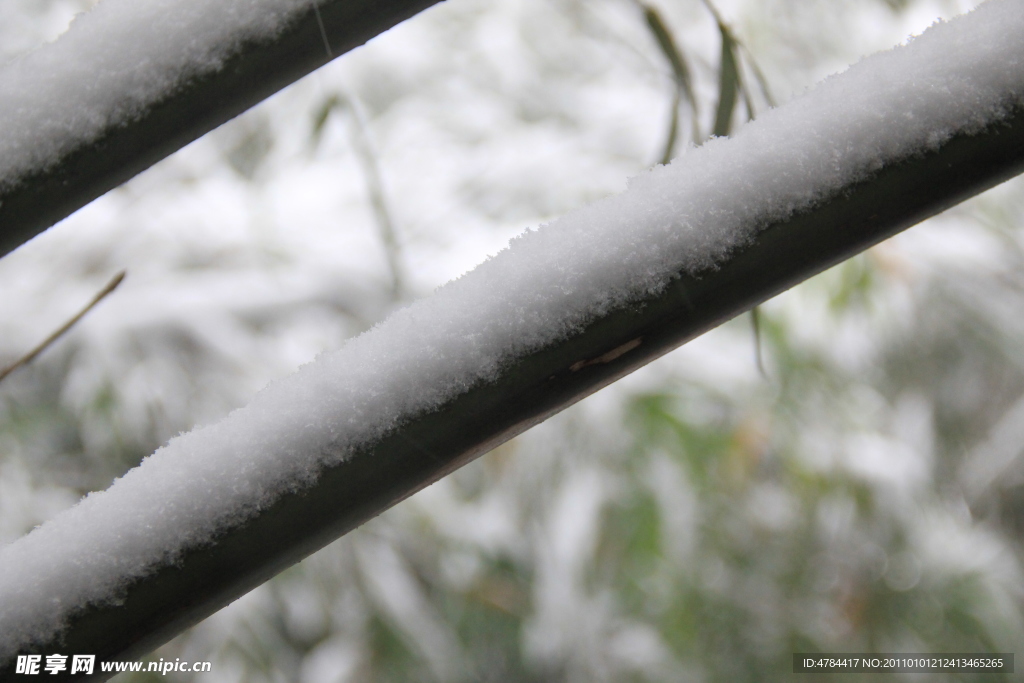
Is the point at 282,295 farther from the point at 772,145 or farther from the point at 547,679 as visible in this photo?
the point at 772,145

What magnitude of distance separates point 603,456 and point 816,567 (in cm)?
50

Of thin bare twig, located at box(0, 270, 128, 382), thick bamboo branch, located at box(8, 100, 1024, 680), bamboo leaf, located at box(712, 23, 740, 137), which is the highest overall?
bamboo leaf, located at box(712, 23, 740, 137)

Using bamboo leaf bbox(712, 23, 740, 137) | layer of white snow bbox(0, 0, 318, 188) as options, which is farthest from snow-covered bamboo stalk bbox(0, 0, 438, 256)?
bamboo leaf bbox(712, 23, 740, 137)

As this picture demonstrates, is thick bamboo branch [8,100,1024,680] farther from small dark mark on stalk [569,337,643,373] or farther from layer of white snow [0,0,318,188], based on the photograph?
layer of white snow [0,0,318,188]

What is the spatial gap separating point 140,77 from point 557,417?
1189mm

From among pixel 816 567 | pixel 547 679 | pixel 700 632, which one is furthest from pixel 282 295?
pixel 816 567

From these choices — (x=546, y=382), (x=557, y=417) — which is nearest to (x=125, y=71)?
(x=546, y=382)

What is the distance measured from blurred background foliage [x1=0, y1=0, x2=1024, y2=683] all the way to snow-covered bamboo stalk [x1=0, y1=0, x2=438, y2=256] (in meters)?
0.99

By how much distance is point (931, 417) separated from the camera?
155 centimetres

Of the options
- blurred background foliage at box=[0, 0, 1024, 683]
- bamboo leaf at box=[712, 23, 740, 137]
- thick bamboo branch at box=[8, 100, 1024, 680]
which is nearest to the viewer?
thick bamboo branch at box=[8, 100, 1024, 680]

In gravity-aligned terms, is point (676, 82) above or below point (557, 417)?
below

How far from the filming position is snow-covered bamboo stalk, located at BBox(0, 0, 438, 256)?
6.5 inches

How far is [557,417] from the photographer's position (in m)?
1.32

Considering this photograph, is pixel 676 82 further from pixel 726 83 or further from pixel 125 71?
pixel 125 71
